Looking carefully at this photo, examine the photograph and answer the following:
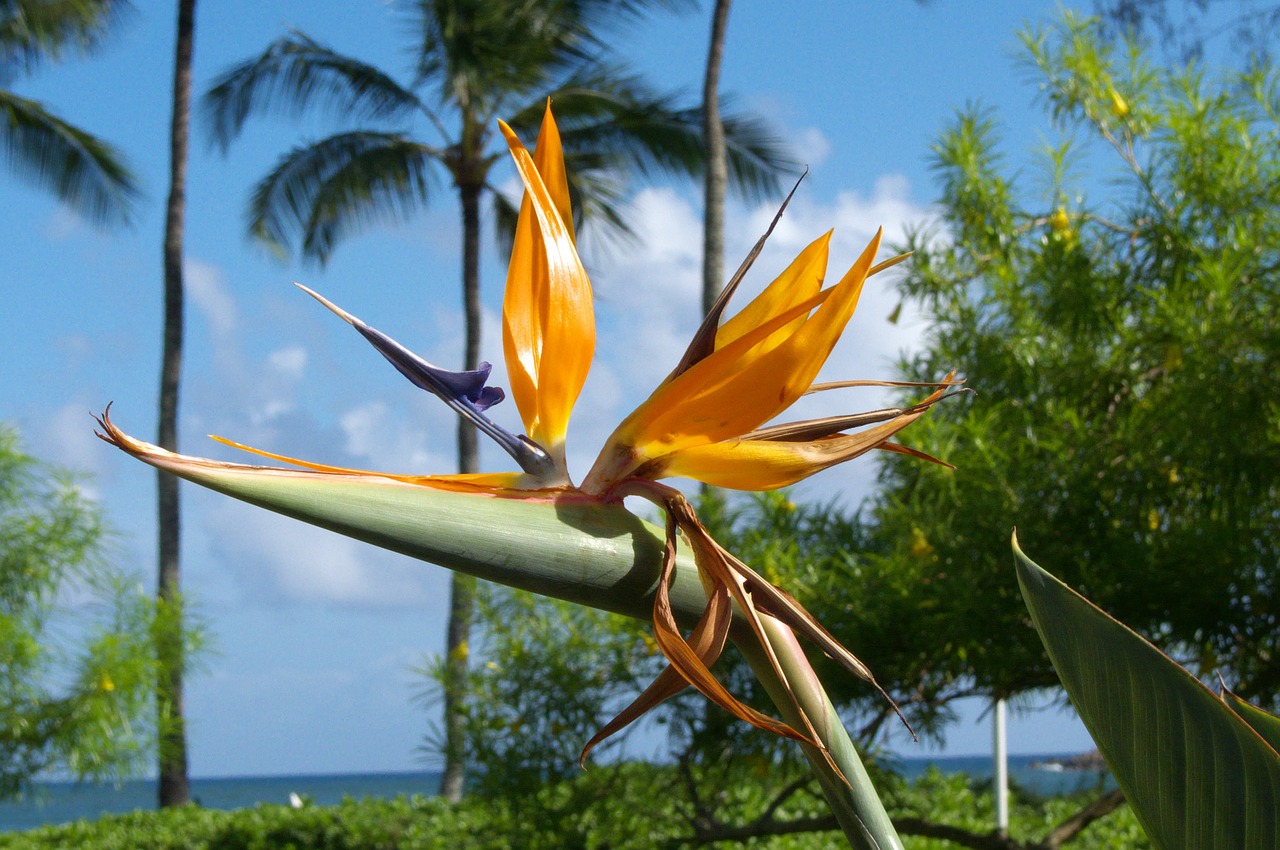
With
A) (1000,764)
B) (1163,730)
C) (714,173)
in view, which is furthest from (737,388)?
(714,173)

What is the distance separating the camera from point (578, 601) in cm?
49

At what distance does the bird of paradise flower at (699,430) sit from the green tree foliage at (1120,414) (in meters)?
1.73

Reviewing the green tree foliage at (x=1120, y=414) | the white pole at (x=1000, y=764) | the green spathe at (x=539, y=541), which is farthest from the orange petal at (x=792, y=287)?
the white pole at (x=1000, y=764)

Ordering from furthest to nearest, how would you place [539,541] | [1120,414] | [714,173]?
[714,173]
[1120,414]
[539,541]

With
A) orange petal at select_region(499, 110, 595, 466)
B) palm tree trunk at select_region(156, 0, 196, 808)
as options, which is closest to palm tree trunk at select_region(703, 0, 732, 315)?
palm tree trunk at select_region(156, 0, 196, 808)

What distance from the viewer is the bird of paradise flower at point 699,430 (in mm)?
488

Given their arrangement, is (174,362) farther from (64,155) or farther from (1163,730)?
(1163,730)

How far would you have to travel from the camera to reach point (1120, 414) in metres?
2.62

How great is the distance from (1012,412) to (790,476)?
2.35m

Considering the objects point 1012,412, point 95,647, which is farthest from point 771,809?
point 95,647

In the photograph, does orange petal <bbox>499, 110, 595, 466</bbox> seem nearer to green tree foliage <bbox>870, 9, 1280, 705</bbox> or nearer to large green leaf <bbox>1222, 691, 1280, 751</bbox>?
large green leaf <bbox>1222, 691, 1280, 751</bbox>

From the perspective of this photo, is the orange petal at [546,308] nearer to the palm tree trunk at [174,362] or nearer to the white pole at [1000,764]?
the white pole at [1000,764]

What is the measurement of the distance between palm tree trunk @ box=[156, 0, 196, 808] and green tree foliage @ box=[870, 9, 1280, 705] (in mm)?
5409

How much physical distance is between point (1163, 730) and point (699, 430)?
10.0 inches
